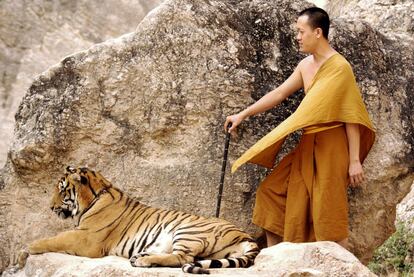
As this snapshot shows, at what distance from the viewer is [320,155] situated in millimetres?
7195

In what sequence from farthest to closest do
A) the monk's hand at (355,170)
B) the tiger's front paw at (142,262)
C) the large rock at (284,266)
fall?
the monk's hand at (355,170)
the tiger's front paw at (142,262)
the large rock at (284,266)

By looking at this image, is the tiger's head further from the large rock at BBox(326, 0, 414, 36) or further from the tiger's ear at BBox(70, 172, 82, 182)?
the large rock at BBox(326, 0, 414, 36)

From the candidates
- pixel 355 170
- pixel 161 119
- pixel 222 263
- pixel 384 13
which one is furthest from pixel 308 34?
pixel 384 13

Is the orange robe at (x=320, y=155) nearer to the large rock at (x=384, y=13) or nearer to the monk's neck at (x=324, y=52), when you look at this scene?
the monk's neck at (x=324, y=52)

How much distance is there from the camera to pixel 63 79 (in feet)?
25.6

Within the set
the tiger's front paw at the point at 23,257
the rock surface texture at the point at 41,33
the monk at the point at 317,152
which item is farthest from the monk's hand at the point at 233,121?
the rock surface texture at the point at 41,33

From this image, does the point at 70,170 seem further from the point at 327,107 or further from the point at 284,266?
the point at 284,266

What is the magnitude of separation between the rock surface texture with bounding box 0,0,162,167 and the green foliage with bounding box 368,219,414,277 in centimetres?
432

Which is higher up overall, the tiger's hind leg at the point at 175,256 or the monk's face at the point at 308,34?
the monk's face at the point at 308,34

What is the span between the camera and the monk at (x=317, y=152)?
711 centimetres

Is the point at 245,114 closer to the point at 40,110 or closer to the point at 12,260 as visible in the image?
the point at 40,110

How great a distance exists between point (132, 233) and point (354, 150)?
161cm

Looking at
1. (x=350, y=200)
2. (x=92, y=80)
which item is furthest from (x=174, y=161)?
(x=350, y=200)

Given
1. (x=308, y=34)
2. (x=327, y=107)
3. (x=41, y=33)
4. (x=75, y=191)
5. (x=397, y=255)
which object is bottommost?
(x=397, y=255)
